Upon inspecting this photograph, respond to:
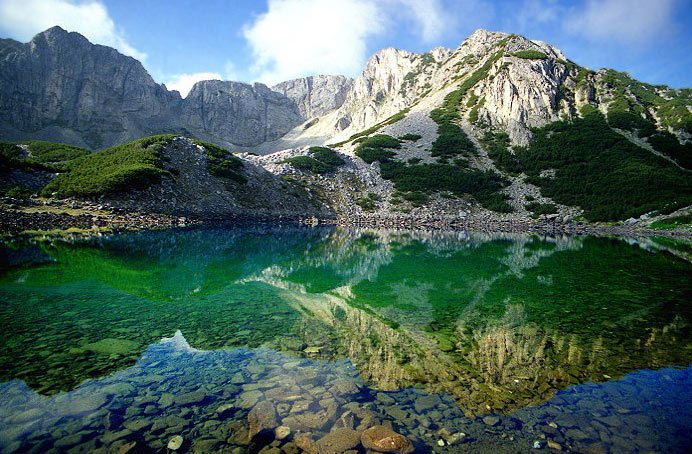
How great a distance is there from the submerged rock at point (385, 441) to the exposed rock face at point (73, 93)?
604ft

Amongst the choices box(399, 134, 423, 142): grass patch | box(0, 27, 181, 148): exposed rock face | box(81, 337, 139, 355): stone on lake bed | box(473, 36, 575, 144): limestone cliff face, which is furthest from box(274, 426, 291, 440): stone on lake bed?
box(0, 27, 181, 148): exposed rock face

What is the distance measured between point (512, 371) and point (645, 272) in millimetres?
21215

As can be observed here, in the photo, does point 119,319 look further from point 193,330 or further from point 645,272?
point 645,272

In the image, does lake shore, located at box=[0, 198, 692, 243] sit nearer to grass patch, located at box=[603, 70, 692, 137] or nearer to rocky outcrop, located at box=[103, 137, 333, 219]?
rocky outcrop, located at box=[103, 137, 333, 219]

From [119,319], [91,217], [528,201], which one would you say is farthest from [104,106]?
[119,319]

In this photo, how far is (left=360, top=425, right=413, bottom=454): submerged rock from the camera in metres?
5.90

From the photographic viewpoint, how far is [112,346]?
977 centimetres

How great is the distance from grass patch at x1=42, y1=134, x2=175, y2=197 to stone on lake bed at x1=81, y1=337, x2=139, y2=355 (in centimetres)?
4534

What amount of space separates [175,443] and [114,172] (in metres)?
55.5

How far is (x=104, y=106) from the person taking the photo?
553 feet

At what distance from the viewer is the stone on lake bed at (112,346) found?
9414 millimetres

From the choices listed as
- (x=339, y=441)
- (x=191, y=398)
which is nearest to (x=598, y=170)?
(x=339, y=441)

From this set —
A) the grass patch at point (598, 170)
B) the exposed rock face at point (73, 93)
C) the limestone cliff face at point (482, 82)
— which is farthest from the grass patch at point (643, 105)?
the exposed rock face at point (73, 93)

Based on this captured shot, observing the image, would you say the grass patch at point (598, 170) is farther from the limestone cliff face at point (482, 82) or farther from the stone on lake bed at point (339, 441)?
the stone on lake bed at point (339, 441)
